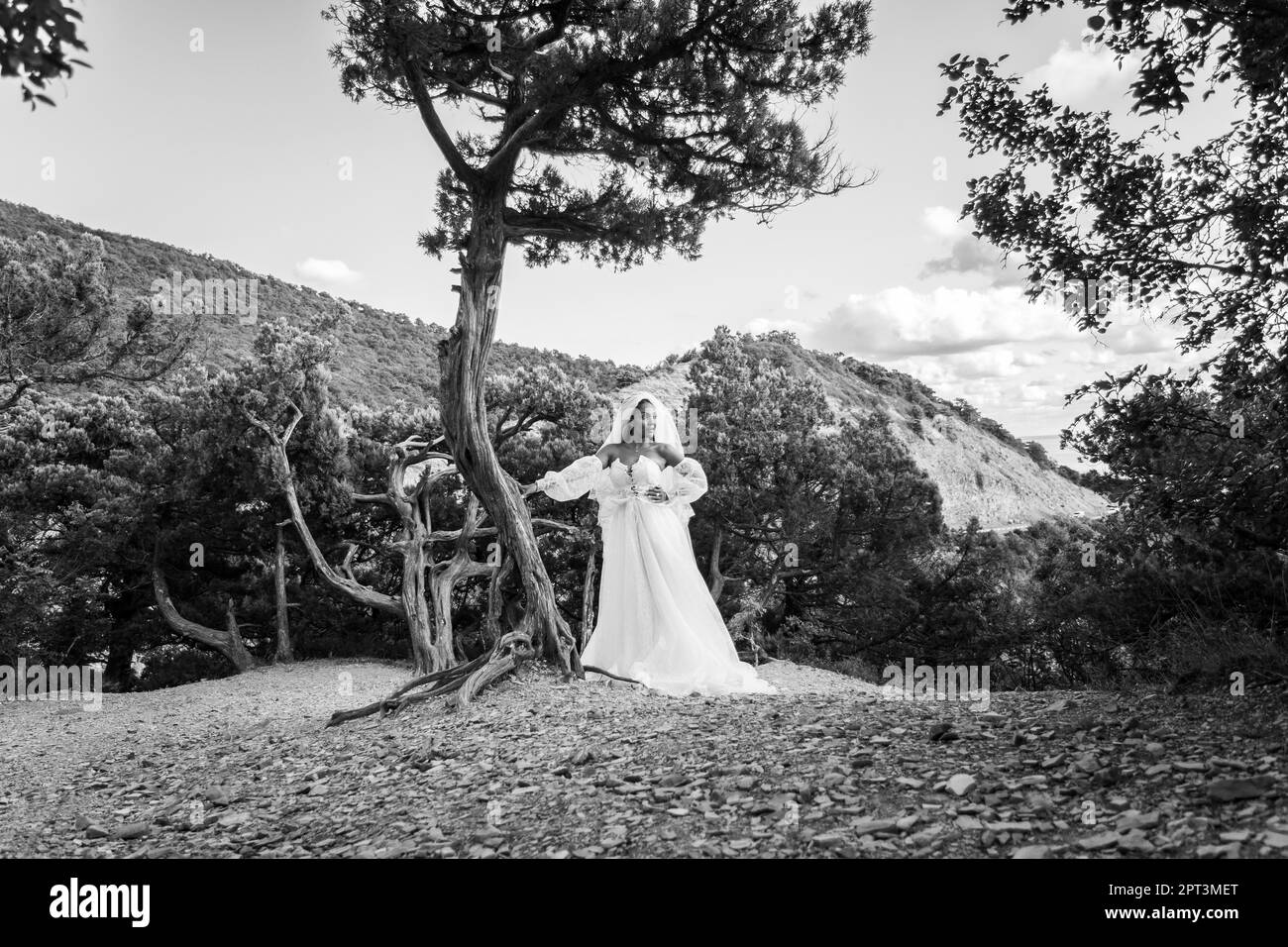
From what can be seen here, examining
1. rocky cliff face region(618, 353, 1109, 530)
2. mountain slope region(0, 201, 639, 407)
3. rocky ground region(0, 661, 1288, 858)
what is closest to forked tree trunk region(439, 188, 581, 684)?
rocky ground region(0, 661, 1288, 858)

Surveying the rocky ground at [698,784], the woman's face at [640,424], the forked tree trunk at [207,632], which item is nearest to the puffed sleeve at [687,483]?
the woman's face at [640,424]

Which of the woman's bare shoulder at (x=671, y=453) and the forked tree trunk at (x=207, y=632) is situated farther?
the forked tree trunk at (x=207, y=632)

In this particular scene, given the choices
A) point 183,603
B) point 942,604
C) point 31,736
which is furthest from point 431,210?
point 942,604

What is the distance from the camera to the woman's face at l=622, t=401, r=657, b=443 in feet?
28.4

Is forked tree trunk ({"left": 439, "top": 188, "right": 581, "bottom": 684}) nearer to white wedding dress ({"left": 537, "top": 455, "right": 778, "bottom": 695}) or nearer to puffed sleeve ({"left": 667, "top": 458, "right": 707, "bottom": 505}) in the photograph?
white wedding dress ({"left": 537, "top": 455, "right": 778, "bottom": 695})

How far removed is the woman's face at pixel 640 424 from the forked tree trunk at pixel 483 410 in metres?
1.33

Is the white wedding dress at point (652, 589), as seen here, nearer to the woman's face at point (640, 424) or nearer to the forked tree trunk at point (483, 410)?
the woman's face at point (640, 424)

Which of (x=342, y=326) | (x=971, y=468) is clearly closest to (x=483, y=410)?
(x=342, y=326)

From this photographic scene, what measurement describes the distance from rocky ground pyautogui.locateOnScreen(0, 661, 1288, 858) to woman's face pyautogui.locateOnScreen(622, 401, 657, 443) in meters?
2.70

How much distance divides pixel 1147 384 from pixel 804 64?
13.8ft

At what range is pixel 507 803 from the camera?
13.7 feet

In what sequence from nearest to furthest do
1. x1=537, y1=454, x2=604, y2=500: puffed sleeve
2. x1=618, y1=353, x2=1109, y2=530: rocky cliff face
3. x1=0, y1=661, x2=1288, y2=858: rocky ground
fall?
1. x1=0, y1=661, x2=1288, y2=858: rocky ground
2. x1=537, y1=454, x2=604, y2=500: puffed sleeve
3. x1=618, y1=353, x2=1109, y2=530: rocky cliff face

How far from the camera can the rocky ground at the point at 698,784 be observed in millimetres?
3277
